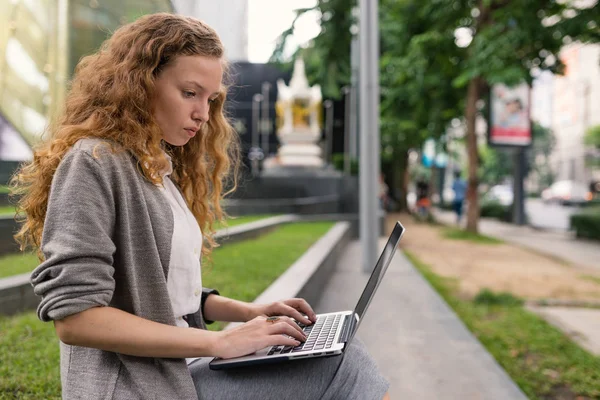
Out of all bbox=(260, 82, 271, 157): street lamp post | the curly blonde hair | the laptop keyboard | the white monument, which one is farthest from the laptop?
bbox=(260, 82, 271, 157): street lamp post

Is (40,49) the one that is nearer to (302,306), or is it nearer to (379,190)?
(302,306)

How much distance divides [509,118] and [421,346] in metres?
12.8

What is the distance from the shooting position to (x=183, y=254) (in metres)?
1.44

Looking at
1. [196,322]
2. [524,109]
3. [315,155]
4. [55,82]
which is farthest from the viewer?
[315,155]

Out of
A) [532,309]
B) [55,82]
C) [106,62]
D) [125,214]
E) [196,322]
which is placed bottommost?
[532,309]

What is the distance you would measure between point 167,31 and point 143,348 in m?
0.73

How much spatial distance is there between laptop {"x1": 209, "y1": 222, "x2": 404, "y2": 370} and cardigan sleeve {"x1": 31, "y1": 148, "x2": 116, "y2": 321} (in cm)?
36

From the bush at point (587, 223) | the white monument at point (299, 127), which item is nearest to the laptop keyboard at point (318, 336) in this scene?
the bush at point (587, 223)

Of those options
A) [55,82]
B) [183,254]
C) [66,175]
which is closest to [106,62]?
[66,175]

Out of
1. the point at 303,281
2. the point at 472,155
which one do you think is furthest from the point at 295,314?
the point at 472,155

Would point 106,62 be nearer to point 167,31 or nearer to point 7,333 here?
point 167,31

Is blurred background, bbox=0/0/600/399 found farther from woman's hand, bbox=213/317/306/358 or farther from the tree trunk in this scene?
woman's hand, bbox=213/317/306/358

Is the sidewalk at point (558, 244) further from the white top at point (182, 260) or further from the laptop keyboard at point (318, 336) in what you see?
the white top at point (182, 260)

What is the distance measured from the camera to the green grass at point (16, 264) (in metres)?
4.32
